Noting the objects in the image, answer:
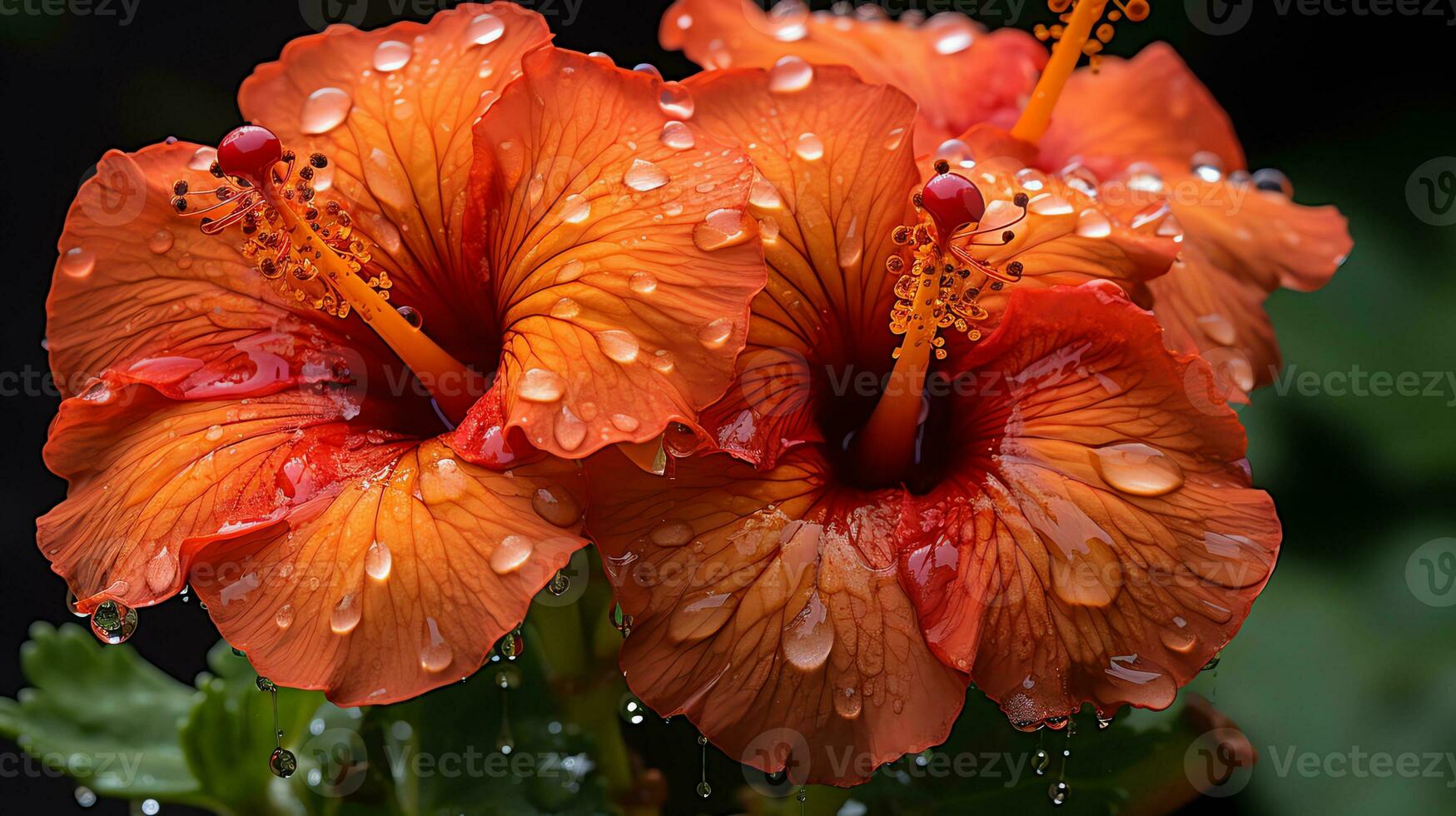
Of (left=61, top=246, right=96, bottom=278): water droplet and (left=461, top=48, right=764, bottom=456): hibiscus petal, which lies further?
(left=61, top=246, right=96, bottom=278): water droplet

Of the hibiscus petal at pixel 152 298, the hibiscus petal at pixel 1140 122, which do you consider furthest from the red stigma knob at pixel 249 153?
the hibiscus petal at pixel 1140 122

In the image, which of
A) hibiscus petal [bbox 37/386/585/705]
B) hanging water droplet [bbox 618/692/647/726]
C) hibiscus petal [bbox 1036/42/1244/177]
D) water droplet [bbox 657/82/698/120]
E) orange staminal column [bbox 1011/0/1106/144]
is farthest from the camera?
hibiscus petal [bbox 1036/42/1244/177]

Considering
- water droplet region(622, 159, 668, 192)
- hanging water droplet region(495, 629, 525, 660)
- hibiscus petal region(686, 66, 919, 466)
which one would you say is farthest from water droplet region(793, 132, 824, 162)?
hanging water droplet region(495, 629, 525, 660)

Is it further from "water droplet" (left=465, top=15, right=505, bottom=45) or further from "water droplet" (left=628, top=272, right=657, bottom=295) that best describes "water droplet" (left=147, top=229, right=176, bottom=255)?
"water droplet" (left=628, top=272, right=657, bottom=295)

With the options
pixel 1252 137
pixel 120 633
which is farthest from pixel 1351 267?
pixel 120 633

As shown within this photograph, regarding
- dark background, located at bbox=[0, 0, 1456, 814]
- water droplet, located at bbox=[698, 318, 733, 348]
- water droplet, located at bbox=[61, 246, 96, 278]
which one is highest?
water droplet, located at bbox=[698, 318, 733, 348]

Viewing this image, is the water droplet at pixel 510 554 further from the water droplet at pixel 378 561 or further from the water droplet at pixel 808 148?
the water droplet at pixel 808 148

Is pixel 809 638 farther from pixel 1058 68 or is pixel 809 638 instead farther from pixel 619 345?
pixel 1058 68
